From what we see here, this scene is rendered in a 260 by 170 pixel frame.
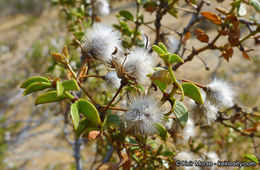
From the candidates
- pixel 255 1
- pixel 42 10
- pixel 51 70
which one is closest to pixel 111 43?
pixel 255 1

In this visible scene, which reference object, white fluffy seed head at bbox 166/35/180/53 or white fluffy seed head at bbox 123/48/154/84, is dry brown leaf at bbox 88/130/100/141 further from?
white fluffy seed head at bbox 166/35/180/53

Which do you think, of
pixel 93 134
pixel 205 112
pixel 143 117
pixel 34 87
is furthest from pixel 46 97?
pixel 205 112

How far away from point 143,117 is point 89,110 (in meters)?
0.20

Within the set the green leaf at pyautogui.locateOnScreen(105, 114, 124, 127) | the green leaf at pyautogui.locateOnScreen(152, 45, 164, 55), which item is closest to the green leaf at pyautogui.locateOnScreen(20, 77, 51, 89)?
the green leaf at pyautogui.locateOnScreen(105, 114, 124, 127)

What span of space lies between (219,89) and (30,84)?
0.75m

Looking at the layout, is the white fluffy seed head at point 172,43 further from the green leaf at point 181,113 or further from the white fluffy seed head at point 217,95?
A: the green leaf at point 181,113

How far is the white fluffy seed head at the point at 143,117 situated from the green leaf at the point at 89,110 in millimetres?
157

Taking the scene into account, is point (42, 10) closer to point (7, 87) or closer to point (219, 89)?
point (7, 87)

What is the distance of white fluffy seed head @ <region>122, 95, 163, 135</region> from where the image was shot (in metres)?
0.74

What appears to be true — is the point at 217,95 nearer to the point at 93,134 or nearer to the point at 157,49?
the point at 157,49

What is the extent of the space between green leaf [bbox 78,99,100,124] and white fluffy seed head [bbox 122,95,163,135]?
16 centimetres

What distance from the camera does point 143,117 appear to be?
2.43 feet

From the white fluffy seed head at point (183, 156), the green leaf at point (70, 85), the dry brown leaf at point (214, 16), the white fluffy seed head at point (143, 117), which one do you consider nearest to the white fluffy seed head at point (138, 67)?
the white fluffy seed head at point (143, 117)

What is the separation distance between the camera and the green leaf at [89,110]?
0.62 meters
